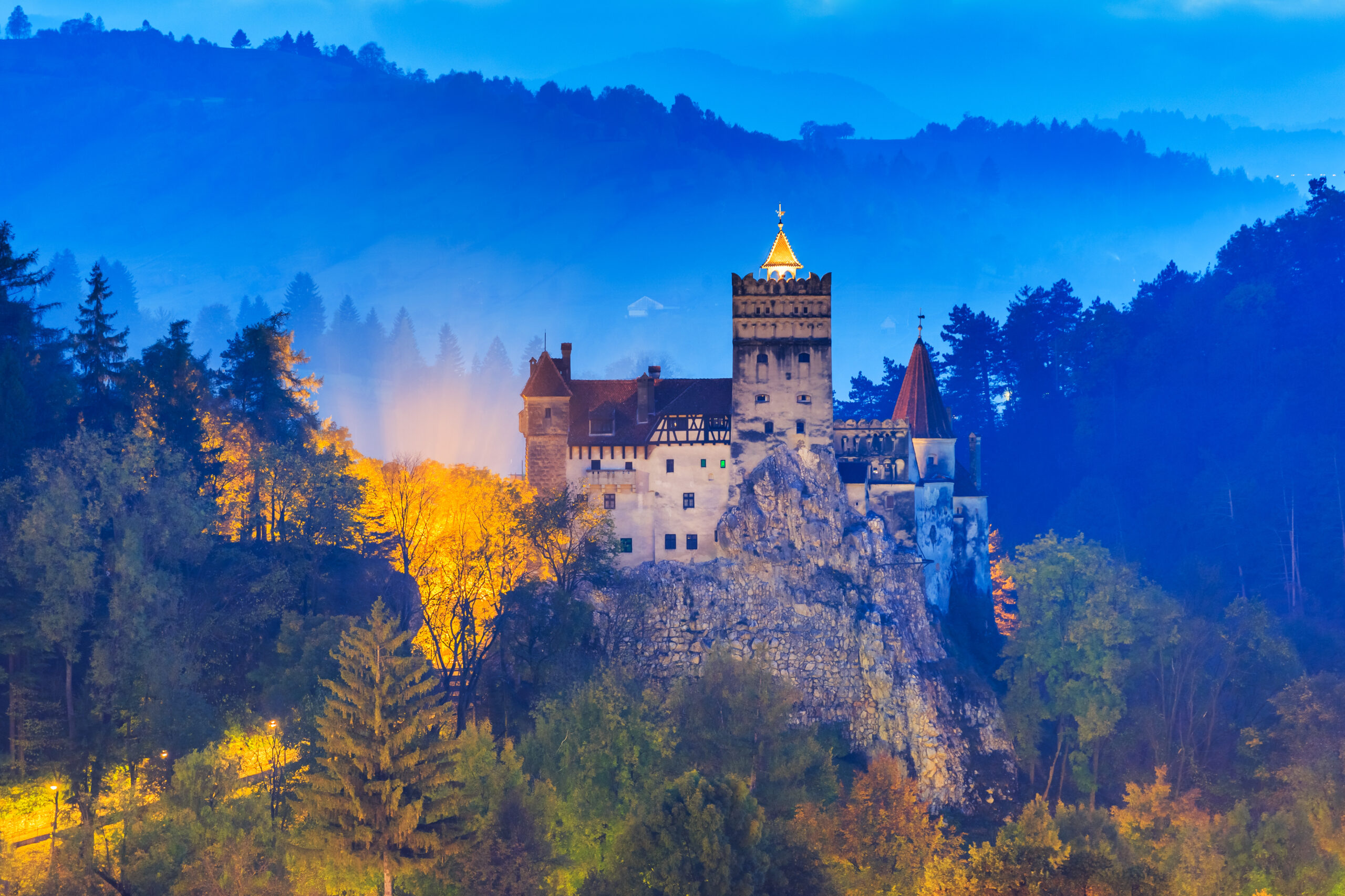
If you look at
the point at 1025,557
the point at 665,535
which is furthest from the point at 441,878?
the point at 1025,557

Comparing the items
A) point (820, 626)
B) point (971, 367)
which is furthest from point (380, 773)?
point (971, 367)

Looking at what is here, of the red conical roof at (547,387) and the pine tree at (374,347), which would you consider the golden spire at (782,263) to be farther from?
the pine tree at (374,347)

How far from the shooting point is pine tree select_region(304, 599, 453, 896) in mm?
39656

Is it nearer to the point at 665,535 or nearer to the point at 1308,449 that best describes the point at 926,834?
the point at 665,535

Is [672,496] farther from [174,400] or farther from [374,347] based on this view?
[374,347]

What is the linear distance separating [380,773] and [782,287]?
3111 cm

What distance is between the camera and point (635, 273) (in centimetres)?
19250

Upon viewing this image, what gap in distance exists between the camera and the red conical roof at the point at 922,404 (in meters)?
66.7

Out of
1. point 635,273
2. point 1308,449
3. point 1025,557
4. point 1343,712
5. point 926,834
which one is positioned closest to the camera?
point 926,834

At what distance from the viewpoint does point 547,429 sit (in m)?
62.7

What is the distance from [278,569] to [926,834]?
27181 mm

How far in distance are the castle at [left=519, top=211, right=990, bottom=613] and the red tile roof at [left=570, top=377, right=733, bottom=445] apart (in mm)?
64

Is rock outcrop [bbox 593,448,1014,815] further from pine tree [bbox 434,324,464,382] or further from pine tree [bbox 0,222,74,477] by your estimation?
pine tree [bbox 434,324,464,382]

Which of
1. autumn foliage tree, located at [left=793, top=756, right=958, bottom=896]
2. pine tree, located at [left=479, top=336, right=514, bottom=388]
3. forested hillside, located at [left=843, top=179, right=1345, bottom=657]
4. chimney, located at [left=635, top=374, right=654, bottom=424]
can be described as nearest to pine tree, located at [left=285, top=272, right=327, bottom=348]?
pine tree, located at [left=479, top=336, right=514, bottom=388]
